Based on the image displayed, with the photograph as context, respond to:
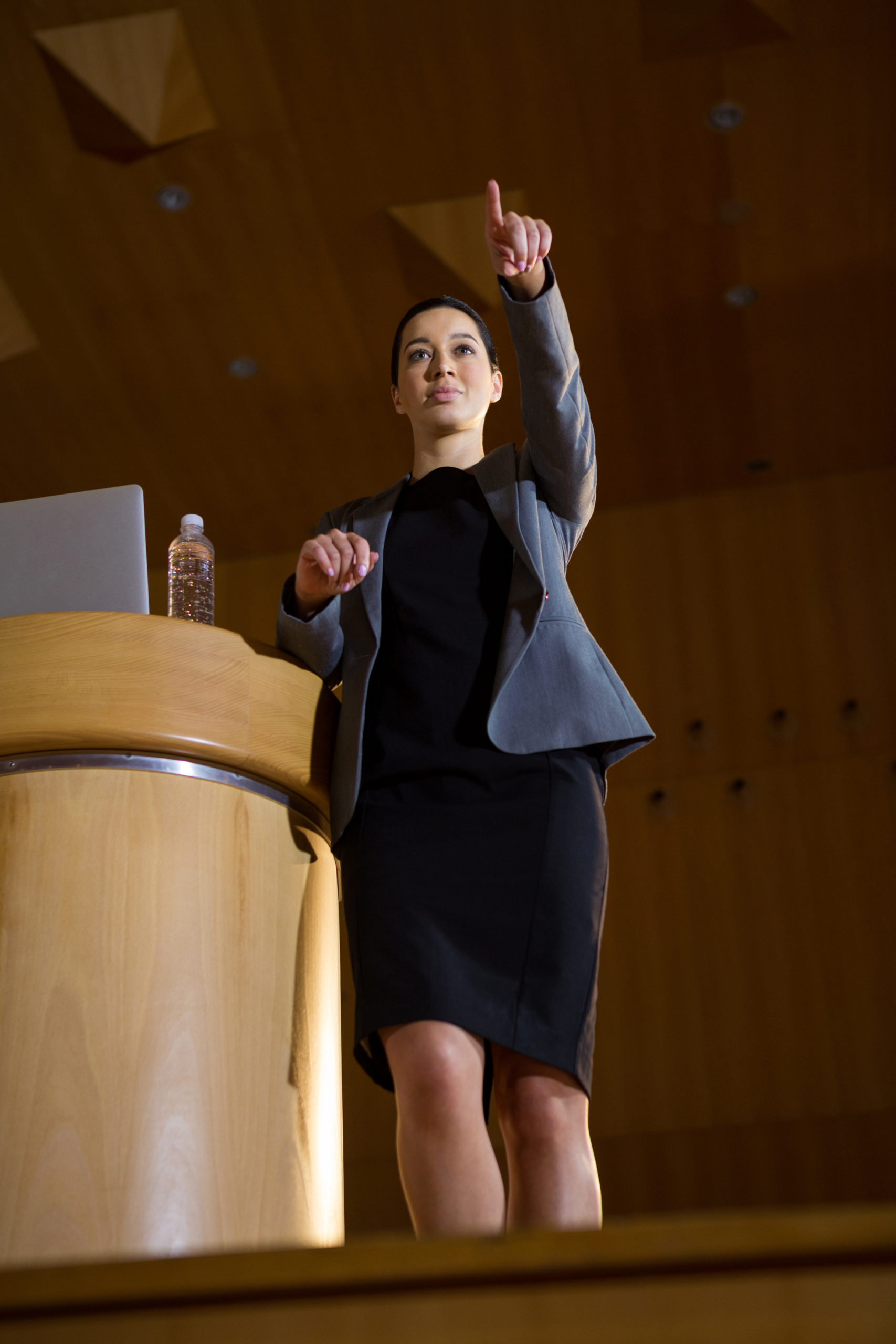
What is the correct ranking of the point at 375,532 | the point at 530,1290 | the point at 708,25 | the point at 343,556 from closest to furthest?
1. the point at 530,1290
2. the point at 343,556
3. the point at 375,532
4. the point at 708,25

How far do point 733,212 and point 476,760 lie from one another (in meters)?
3.07

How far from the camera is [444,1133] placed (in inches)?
41.1

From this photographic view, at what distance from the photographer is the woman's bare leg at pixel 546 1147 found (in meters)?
1.05

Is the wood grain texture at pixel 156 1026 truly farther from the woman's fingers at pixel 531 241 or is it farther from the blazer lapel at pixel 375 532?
the woman's fingers at pixel 531 241

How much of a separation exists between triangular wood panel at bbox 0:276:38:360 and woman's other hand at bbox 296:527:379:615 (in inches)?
121

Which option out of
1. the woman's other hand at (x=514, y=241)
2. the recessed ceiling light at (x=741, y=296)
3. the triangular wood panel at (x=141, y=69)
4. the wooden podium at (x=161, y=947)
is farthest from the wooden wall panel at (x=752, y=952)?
the woman's other hand at (x=514, y=241)

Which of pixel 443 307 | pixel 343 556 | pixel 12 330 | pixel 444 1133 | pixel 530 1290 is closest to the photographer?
pixel 530 1290

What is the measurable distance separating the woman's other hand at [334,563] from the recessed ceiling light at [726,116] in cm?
273

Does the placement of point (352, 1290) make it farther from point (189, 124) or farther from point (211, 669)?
point (189, 124)

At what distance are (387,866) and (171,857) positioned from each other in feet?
0.68

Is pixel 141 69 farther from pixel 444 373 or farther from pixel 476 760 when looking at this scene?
pixel 476 760

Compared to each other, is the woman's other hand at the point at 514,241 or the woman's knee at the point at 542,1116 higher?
the woman's other hand at the point at 514,241

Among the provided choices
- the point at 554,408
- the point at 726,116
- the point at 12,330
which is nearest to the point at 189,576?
the point at 554,408

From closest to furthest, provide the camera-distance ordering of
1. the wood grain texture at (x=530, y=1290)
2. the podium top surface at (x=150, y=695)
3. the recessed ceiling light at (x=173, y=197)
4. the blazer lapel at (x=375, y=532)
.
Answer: the wood grain texture at (x=530, y=1290) < the podium top surface at (x=150, y=695) < the blazer lapel at (x=375, y=532) < the recessed ceiling light at (x=173, y=197)
